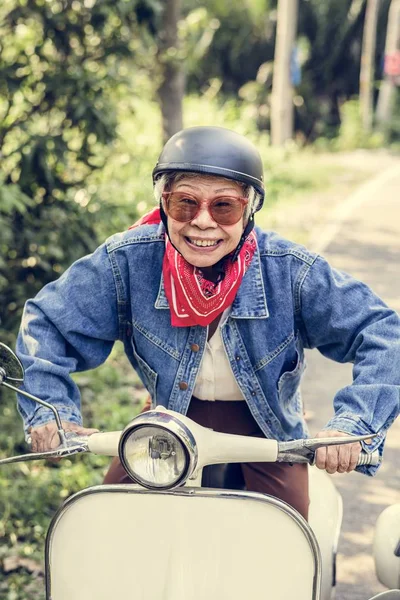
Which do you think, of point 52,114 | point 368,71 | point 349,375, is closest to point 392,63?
point 368,71

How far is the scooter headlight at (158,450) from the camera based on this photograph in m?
1.95

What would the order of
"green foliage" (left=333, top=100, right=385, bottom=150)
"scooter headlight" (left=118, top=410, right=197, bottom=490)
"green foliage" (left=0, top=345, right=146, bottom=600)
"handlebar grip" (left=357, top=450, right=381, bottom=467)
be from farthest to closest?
1. "green foliage" (left=333, top=100, right=385, bottom=150)
2. "green foliage" (left=0, top=345, right=146, bottom=600)
3. "handlebar grip" (left=357, top=450, right=381, bottom=467)
4. "scooter headlight" (left=118, top=410, right=197, bottom=490)

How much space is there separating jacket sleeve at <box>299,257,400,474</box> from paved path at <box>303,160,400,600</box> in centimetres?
146

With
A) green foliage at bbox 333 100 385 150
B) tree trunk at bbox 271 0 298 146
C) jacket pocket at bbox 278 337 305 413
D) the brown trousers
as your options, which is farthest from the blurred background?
green foliage at bbox 333 100 385 150

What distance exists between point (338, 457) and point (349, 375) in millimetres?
3918

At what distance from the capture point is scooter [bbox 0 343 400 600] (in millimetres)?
2131

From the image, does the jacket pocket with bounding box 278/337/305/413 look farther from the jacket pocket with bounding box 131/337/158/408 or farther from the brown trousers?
the jacket pocket with bounding box 131/337/158/408

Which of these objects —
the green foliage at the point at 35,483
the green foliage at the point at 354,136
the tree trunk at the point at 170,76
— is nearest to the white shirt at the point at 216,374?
the green foliage at the point at 35,483

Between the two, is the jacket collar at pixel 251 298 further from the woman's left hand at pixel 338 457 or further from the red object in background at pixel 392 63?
the red object in background at pixel 392 63

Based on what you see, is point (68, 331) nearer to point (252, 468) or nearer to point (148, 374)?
point (148, 374)

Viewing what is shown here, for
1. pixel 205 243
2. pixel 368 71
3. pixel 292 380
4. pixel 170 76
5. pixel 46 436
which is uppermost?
pixel 368 71

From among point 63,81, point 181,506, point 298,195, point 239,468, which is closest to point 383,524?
point 239,468

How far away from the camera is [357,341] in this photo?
2.52m

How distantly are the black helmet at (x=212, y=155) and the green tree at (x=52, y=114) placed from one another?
2.14 metres
